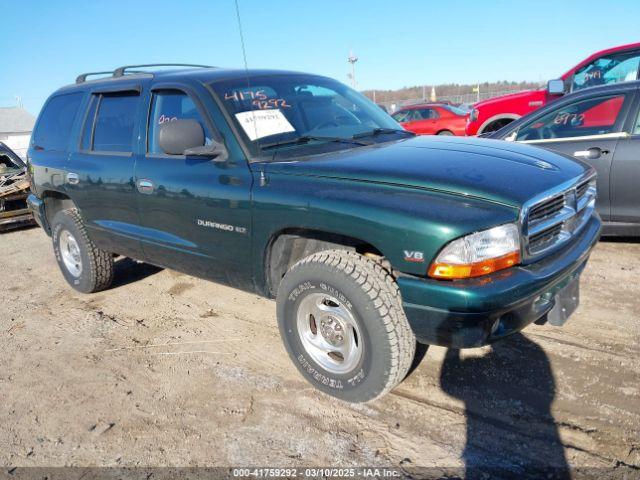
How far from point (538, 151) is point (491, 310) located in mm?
1427

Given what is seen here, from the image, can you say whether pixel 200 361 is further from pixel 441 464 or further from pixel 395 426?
pixel 441 464

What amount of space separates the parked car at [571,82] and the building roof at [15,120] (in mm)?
51926

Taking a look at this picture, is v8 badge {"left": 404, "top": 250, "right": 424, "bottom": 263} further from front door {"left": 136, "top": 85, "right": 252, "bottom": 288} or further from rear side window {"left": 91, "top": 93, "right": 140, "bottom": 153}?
rear side window {"left": 91, "top": 93, "right": 140, "bottom": 153}

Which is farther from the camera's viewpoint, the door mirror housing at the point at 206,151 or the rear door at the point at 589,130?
the rear door at the point at 589,130

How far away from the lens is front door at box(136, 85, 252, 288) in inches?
120

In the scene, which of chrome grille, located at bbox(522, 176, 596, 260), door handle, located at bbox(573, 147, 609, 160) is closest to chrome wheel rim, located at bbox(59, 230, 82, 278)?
chrome grille, located at bbox(522, 176, 596, 260)

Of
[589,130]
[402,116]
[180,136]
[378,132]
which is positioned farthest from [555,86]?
[402,116]

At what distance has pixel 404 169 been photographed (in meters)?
2.57

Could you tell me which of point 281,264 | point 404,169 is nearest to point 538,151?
point 404,169

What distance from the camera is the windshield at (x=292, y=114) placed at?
10.3 ft

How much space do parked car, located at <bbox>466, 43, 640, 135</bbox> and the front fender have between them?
545cm

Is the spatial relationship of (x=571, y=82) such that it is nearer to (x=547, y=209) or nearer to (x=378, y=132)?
(x=378, y=132)

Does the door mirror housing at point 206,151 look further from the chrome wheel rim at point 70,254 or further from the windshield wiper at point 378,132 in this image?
the chrome wheel rim at point 70,254

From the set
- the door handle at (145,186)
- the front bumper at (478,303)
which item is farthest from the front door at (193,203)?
the front bumper at (478,303)
